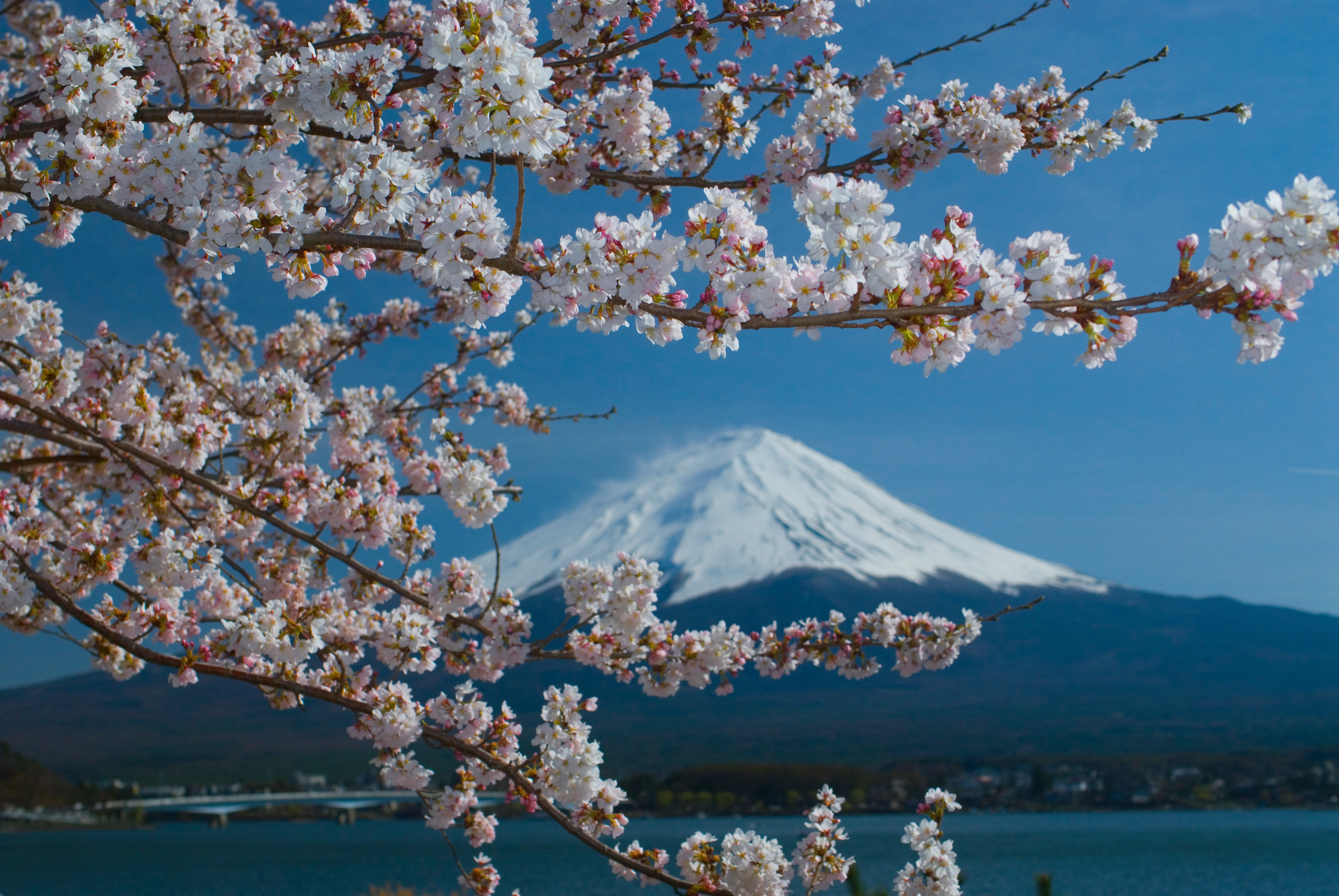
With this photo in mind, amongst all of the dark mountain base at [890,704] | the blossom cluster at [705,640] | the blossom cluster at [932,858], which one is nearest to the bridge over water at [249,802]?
the dark mountain base at [890,704]

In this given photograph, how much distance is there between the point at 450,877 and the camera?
228 feet

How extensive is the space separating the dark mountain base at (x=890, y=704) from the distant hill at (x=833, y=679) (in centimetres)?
50

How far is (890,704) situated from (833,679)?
3277 cm

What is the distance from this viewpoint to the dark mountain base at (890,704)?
12744cm

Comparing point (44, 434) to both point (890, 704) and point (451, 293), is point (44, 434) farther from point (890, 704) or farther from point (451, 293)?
point (890, 704)

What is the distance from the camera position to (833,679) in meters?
190

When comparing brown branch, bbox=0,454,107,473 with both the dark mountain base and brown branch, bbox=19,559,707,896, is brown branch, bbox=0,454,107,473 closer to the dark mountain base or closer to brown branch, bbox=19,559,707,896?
brown branch, bbox=19,559,707,896

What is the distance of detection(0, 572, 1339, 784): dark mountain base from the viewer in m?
127

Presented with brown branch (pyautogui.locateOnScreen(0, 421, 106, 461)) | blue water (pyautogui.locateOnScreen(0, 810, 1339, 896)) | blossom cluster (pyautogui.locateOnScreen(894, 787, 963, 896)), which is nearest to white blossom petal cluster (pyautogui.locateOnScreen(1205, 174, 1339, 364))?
blossom cluster (pyautogui.locateOnScreen(894, 787, 963, 896))

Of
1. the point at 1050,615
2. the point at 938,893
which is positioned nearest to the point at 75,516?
the point at 938,893

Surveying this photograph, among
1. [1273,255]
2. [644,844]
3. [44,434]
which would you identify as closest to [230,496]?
[44,434]

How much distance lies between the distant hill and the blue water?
1117 cm

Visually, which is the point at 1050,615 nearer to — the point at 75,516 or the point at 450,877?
the point at 450,877

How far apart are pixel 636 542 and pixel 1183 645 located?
297 feet
